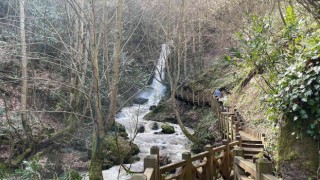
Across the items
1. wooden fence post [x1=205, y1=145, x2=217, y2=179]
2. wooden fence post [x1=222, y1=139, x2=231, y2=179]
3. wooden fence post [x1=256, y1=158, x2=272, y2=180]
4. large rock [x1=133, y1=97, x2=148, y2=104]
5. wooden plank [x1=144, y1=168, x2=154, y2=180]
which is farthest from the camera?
large rock [x1=133, y1=97, x2=148, y2=104]

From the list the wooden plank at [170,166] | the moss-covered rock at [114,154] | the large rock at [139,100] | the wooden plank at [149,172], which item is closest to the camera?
the wooden plank at [149,172]

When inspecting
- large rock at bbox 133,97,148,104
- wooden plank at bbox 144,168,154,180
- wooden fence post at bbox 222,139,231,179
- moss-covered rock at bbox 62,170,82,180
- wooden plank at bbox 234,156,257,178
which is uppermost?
large rock at bbox 133,97,148,104

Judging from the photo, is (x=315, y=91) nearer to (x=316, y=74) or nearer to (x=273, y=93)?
(x=316, y=74)

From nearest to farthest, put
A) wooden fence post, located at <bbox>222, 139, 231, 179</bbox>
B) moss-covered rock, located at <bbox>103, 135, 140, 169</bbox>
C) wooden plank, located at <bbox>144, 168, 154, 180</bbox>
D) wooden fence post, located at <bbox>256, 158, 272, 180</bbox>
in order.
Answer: wooden fence post, located at <bbox>256, 158, 272, 180</bbox>, wooden plank, located at <bbox>144, 168, 154, 180</bbox>, wooden fence post, located at <bbox>222, 139, 231, 179</bbox>, moss-covered rock, located at <bbox>103, 135, 140, 169</bbox>

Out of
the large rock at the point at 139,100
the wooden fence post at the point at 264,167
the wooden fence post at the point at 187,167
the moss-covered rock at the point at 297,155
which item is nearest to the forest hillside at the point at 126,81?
the moss-covered rock at the point at 297,155

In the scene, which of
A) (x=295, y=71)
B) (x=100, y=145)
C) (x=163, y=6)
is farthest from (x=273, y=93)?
(x=163, y=6)

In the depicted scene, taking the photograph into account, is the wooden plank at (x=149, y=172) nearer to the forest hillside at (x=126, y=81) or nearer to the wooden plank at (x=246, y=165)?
the wooden plank at (x=246, y=165)

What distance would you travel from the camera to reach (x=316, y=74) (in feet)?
12.5

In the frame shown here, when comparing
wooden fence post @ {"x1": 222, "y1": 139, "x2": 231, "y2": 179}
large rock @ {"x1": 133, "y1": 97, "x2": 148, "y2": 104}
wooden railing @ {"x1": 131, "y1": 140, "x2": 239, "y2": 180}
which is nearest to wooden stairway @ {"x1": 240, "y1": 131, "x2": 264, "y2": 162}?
wooden railing @ {"x1": 131, "y1": 140, "x2": 239, "y2": 180}

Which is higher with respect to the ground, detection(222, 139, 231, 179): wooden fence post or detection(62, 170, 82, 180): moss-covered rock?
detection(222, 139, 231, 179): wooden fence post

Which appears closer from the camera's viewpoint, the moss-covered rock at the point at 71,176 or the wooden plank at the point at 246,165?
the wooden plank at the point at 246,165

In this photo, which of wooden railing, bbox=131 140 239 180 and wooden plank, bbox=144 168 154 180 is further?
wooden railing, bbox=131 140 239 180

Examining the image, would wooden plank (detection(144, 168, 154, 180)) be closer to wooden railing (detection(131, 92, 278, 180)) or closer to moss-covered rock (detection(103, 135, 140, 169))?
wooden railing (detection(131, 92, 278, 180))

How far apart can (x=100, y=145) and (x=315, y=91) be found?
15.4 ft
